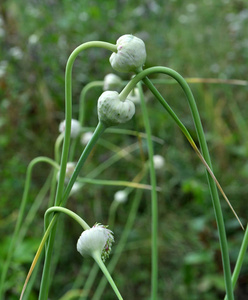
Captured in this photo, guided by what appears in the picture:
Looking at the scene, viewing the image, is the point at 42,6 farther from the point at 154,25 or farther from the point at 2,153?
the point at 2,153

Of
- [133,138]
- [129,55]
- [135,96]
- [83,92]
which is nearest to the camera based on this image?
[129,55]

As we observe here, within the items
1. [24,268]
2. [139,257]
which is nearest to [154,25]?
[139,257]

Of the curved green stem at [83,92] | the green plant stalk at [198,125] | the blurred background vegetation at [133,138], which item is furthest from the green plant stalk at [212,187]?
the blurred background vegetation at [133,138]

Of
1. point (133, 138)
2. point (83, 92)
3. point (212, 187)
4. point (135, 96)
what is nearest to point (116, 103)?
point (212, 187)

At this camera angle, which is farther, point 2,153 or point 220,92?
point 220,92

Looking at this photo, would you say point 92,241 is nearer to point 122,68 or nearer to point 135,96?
point 122,68
